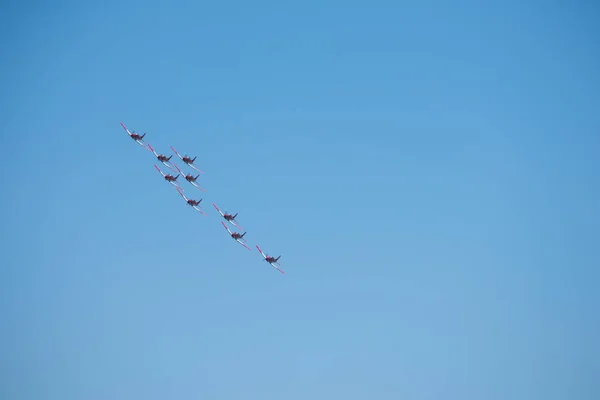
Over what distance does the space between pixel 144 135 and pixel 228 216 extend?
1547 centimetres

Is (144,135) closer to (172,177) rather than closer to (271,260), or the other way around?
(172,177)

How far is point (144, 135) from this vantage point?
14388 centimetres

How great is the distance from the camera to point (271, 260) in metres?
148

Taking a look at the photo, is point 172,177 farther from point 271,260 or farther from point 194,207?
point 271,260

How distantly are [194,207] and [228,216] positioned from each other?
4.74 meters

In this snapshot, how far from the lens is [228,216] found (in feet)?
481

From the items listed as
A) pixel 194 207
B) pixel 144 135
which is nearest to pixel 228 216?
pixel 194 207

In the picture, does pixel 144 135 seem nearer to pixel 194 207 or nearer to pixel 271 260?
pixel 194 207

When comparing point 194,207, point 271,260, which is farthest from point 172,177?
point 271,260

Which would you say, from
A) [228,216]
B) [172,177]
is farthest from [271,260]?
[172,177]

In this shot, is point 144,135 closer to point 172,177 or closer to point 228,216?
point 172,177

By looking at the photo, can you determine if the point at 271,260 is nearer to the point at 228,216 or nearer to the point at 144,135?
the point at 228,216

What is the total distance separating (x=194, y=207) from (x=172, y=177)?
4959 millimetres
